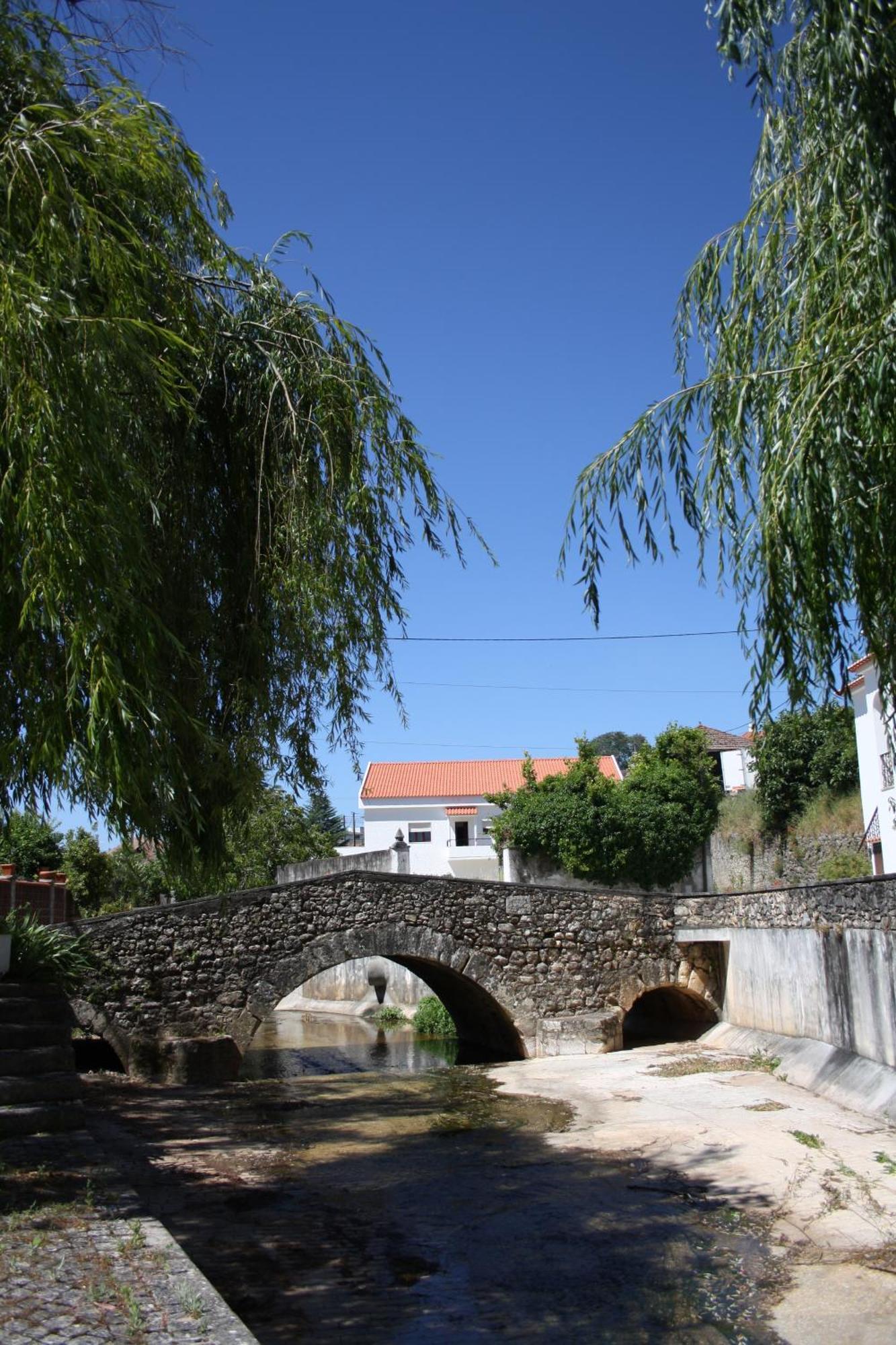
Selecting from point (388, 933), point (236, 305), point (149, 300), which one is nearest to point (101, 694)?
point (149, 300)

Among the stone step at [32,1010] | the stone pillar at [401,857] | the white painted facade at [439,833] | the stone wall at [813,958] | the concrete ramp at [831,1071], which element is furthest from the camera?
the white painted facade at [439,833]

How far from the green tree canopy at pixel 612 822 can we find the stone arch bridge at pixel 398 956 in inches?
293

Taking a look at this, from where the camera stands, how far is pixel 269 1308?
221 inches

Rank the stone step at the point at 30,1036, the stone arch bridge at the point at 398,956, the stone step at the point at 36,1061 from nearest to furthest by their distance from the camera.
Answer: the stone step at the point at 36,1061 < the stone step at the point at 30,1036 < the stone arch bridge at the point at 398,956

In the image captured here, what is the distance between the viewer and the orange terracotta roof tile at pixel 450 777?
41219 mm

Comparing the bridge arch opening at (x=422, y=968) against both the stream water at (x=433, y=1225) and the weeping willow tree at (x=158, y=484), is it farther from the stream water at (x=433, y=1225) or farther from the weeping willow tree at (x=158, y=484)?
the weeping willow tree at (x=158, y=484)

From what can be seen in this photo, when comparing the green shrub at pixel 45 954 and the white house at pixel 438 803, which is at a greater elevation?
the white house at pixel 438 803

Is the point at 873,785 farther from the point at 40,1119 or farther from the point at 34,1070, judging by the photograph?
the point at 40,1119

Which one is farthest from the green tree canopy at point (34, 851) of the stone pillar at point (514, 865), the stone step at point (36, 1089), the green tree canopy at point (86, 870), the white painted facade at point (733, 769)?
the white painted facade at point (733, 769)

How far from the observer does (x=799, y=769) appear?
80.6 ft

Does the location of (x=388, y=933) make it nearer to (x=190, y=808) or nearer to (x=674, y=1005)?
(x=674, y=1005)

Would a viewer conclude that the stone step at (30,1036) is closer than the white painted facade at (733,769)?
Yes

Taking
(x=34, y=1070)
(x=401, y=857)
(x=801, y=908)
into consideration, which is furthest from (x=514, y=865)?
(x=34, y=1070)

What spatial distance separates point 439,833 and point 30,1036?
1327 inches
